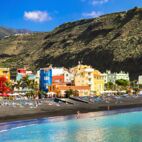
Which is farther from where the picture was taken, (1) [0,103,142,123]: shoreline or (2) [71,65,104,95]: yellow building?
(2) [71,65,104,95]: yellow building

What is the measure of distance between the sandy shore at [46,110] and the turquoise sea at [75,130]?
15.0 feet

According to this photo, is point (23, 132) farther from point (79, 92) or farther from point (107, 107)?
point (79, 92)

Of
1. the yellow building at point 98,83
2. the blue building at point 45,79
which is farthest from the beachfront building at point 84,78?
the blue building at point 45,79

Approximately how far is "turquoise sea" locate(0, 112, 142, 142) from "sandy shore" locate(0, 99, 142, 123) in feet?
15.0

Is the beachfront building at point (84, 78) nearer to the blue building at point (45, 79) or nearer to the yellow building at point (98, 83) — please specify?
the yellow building at point (98, 83)

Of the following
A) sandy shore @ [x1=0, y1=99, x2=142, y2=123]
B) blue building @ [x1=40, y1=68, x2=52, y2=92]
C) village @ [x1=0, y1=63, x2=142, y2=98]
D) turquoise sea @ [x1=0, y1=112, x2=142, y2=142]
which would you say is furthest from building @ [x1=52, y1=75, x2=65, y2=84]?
turquoise sea @ [x1=0, y1=112, x2=142, y2=142]

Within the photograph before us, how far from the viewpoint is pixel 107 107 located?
3878 inches

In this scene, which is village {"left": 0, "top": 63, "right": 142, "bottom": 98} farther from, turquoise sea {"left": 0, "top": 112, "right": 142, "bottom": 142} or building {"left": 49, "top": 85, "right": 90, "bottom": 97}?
turquoise sea {"left": 0, "top": 112, "right": 142, "bottom": 142}

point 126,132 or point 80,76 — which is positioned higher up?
point 80,76

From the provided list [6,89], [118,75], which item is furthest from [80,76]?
[118,75]

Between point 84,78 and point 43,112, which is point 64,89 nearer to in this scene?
point 84,78

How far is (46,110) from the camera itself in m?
82.2

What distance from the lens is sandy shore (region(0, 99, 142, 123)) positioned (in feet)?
230

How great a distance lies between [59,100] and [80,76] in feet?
119
